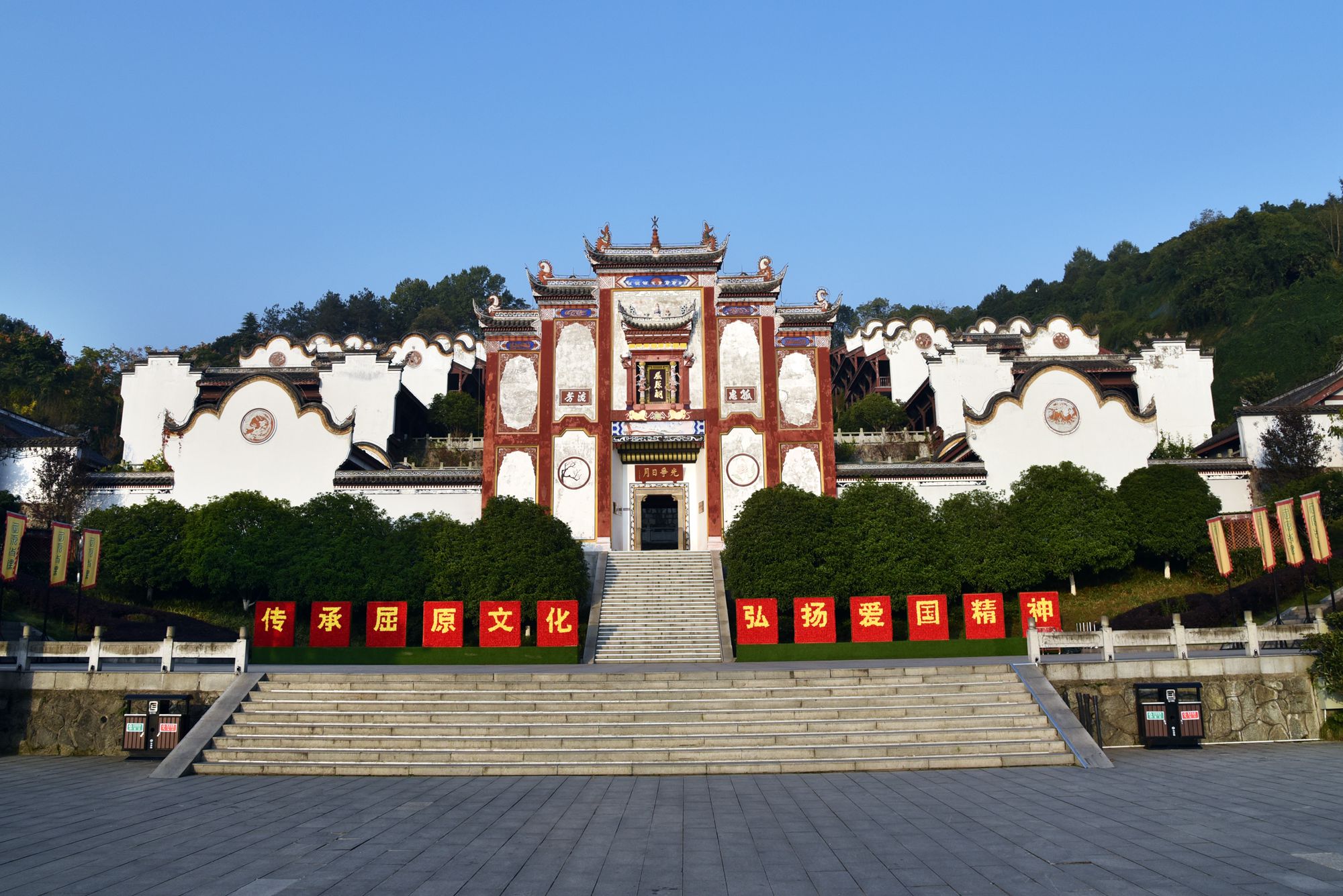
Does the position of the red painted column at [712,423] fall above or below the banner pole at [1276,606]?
above

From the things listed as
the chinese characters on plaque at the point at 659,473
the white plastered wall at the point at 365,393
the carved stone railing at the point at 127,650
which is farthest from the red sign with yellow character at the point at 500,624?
the white plastered wall at the point at 365,393

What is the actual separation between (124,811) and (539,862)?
502cm

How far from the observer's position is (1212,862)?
266 inches

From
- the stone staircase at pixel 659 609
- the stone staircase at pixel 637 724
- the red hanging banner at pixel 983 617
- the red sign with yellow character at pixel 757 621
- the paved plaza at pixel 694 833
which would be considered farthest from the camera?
the stone staircase at pixel 659 609

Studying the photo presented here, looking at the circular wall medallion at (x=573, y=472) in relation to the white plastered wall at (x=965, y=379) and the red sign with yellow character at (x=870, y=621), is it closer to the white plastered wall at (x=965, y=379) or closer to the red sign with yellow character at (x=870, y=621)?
the red sign with yellow character at (x=870, y=621)

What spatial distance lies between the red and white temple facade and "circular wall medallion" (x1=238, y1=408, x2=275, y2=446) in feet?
23.5

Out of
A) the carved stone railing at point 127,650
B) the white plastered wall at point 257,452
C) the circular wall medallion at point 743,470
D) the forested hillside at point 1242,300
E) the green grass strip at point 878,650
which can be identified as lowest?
the green grass strip at point 878,650

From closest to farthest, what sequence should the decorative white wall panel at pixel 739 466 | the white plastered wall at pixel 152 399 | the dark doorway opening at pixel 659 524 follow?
1. the decorative white wall panel at pixel 739 466
2. the dark doorway opening at pixel 659 524
3. the white plastered wall at pixel 152 399

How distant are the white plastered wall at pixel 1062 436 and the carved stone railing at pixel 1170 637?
14.3 m

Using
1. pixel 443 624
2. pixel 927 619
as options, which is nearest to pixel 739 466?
pixel 927 619

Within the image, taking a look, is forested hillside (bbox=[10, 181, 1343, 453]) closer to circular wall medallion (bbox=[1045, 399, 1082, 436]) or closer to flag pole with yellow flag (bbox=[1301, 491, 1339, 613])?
circular wall medallion (bbox=[1045, 399, 1082, 436])

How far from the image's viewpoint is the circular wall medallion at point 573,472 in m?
27.7

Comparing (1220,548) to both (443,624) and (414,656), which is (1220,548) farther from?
(414,656)

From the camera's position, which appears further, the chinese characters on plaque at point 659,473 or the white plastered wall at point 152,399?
the white plastered wall at point 152,399
